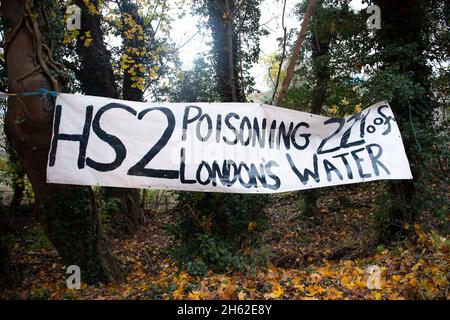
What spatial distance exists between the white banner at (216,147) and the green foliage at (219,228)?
1.21 metres

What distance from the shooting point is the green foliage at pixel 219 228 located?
5.46m

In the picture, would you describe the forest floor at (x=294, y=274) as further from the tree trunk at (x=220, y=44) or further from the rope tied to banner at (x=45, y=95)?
the tree trunk at (x=220, y=44)

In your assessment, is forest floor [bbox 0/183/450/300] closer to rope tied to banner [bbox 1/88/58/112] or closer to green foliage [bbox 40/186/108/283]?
green foliage [bbox 40/186/108/283]

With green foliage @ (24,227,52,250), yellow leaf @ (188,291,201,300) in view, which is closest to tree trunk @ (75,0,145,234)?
green foliage @ (24,227,52,250)

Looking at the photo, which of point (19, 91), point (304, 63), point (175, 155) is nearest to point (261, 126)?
point (175, 155)

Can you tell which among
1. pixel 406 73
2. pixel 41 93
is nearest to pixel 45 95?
pixel 41 93

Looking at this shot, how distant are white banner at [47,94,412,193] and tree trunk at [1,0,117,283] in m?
0.37

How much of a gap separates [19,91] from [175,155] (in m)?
2.13

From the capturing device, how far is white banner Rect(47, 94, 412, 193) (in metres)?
4.21

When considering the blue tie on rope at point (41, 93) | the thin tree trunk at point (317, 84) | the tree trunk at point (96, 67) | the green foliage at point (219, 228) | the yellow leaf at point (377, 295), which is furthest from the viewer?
the tree trunk at point (96, 67)

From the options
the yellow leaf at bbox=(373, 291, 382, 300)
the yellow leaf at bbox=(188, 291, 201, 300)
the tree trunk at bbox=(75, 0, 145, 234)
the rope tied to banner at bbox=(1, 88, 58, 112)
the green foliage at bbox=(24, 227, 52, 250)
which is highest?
the tree trunk at bbox=(75, 0, 145, 234)

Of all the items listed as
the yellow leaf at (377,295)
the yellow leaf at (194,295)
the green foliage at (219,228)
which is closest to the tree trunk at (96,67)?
the green foliage at (219,228)
